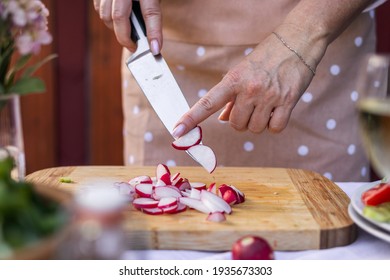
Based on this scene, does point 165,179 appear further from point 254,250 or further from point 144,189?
point 254,250

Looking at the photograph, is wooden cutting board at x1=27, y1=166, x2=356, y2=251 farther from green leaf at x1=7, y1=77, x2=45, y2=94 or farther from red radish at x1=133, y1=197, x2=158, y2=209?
green leaf at x1=7, y1=77, x2=45, y2=94

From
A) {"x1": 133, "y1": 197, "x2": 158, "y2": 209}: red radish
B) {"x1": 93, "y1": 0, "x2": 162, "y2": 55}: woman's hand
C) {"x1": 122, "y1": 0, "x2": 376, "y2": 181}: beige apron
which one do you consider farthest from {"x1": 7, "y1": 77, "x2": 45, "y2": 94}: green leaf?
{"x1": 122, "y1": 0, "x2": 376, "y2": 181}: beige apron

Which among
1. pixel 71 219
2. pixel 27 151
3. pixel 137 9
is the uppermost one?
pixel 137 9

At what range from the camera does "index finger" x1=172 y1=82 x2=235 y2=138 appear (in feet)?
3.64

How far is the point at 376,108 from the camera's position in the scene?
67 cm

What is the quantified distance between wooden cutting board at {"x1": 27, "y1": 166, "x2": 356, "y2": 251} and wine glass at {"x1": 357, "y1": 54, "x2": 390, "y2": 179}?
0.24 metres

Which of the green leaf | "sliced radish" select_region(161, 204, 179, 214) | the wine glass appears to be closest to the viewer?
the wine glass

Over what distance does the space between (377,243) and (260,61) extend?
0.45m

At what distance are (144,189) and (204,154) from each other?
6.2 inches

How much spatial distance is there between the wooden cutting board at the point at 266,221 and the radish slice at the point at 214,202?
2cm

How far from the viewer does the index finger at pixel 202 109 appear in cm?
111
